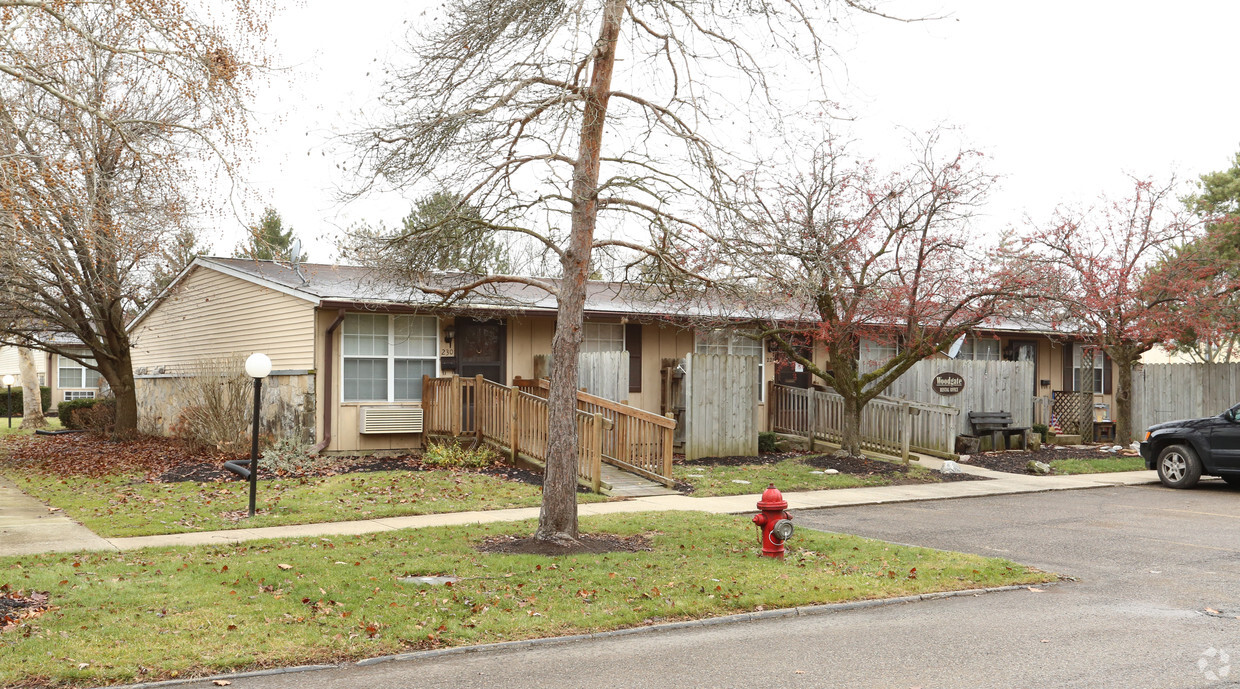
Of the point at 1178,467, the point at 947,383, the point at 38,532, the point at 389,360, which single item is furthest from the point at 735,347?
the point at 38,532

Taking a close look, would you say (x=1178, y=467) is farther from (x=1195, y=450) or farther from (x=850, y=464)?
(x=850, y=464)

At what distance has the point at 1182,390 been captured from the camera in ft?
76.5

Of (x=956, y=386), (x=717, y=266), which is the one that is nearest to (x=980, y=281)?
(x=956, y=386)

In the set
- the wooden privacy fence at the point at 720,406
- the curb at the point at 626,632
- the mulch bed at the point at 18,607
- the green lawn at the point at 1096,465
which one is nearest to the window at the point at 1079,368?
the green lawn at the point at 1096,465

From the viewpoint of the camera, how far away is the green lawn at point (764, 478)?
570 inches

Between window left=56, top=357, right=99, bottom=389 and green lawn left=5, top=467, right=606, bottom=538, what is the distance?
26.4 metres

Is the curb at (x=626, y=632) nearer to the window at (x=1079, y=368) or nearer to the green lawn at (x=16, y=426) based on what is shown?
the window at (x=1079, y=368)

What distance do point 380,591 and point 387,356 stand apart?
10.2 m

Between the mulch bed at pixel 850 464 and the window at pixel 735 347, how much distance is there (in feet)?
8.52

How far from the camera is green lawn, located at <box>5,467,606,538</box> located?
35.6 feet

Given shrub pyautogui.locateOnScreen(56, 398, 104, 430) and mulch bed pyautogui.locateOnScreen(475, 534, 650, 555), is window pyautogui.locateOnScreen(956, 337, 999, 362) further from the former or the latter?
shrub pyautogui.locateOnScreen(56, 398, 104, 430)

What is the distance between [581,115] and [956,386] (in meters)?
13.8

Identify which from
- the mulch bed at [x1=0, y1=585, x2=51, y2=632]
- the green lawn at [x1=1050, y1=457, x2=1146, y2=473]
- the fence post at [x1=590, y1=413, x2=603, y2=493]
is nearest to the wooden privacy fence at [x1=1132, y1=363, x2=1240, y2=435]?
the green lawn at [x1=1050, y1=457, x2=1146, y2=473]

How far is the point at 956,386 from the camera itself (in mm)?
20406
